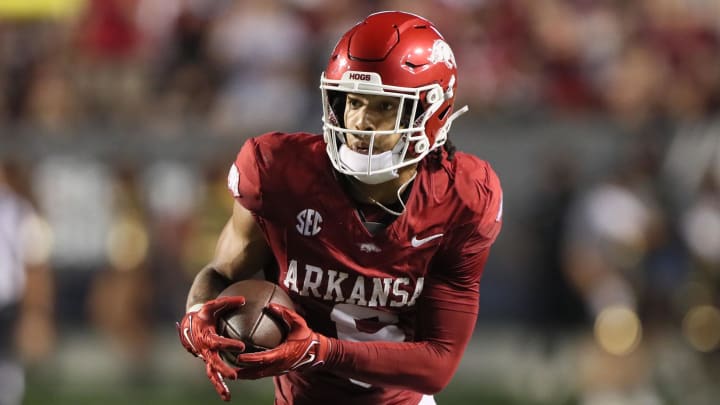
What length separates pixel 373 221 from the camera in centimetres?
310

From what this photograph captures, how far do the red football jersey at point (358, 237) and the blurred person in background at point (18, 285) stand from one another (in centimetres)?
322

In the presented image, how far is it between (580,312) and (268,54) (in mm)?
2463

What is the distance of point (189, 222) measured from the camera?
725cm

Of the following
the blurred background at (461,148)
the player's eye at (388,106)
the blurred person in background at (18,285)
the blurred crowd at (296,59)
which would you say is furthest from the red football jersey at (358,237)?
the blurred crowd at (296,59)

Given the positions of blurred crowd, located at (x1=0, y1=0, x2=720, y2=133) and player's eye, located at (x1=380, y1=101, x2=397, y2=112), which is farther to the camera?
blurred crowd, located at (x1=0, y1=0, x2=720, y2=133)

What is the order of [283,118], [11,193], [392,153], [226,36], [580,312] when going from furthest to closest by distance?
[226,36]
[283,118]
[580,312]
[11,193]
[392,153]

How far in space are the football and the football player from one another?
3 centimetres

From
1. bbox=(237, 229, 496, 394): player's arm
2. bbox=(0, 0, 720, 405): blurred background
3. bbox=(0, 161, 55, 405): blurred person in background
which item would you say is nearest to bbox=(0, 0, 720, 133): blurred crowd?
bbox=(0, 0, 720, 405): blurred background

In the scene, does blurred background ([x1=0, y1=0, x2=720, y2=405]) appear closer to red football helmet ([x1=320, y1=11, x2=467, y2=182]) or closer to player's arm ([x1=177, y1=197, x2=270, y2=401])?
player's arm ([x1=177, y1=197, x2=270, y2=401])

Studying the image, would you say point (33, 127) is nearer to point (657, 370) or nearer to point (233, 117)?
point (233, 117)

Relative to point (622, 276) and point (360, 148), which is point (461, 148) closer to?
point (622, 276)

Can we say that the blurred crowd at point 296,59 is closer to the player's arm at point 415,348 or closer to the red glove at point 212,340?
the player's arm at point 415,348

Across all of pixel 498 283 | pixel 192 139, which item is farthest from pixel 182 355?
pixel 498 283

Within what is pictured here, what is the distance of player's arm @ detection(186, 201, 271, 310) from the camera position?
317 centimetres
